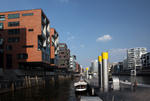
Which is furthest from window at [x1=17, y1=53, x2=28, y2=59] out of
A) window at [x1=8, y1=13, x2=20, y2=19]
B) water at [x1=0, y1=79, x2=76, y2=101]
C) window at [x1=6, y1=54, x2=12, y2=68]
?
water at [x1=0, y1=79, x2=76, y2=101]

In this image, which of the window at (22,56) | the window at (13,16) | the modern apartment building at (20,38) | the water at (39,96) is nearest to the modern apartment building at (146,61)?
the modern apartment building at (20,38)

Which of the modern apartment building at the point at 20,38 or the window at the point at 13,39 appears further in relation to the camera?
the window at the point at 13,39

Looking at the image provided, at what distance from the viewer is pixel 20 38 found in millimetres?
64938

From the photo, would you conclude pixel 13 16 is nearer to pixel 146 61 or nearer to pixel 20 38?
pixel 20 38

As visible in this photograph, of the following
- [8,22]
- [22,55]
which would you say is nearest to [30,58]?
[22,55]

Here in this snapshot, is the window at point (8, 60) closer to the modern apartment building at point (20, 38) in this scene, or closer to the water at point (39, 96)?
the modern apartment building at point (20, 38)

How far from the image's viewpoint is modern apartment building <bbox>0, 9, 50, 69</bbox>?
209 feet

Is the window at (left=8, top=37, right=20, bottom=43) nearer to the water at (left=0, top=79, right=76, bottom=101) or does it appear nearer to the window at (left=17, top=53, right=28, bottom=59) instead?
the window at (left=17, top=53, right=28, bottom=59)

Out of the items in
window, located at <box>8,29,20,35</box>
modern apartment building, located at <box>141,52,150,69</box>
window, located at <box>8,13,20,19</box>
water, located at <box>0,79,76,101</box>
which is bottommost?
water, located at <box>0,79,76,101</box>

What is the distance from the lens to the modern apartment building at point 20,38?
63.6 m

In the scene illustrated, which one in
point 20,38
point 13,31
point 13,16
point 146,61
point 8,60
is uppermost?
point 13,16

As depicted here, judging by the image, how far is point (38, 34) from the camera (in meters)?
64.0

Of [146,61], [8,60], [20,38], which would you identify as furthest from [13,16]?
[146,61]

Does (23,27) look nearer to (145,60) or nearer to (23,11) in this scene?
(23,11)
